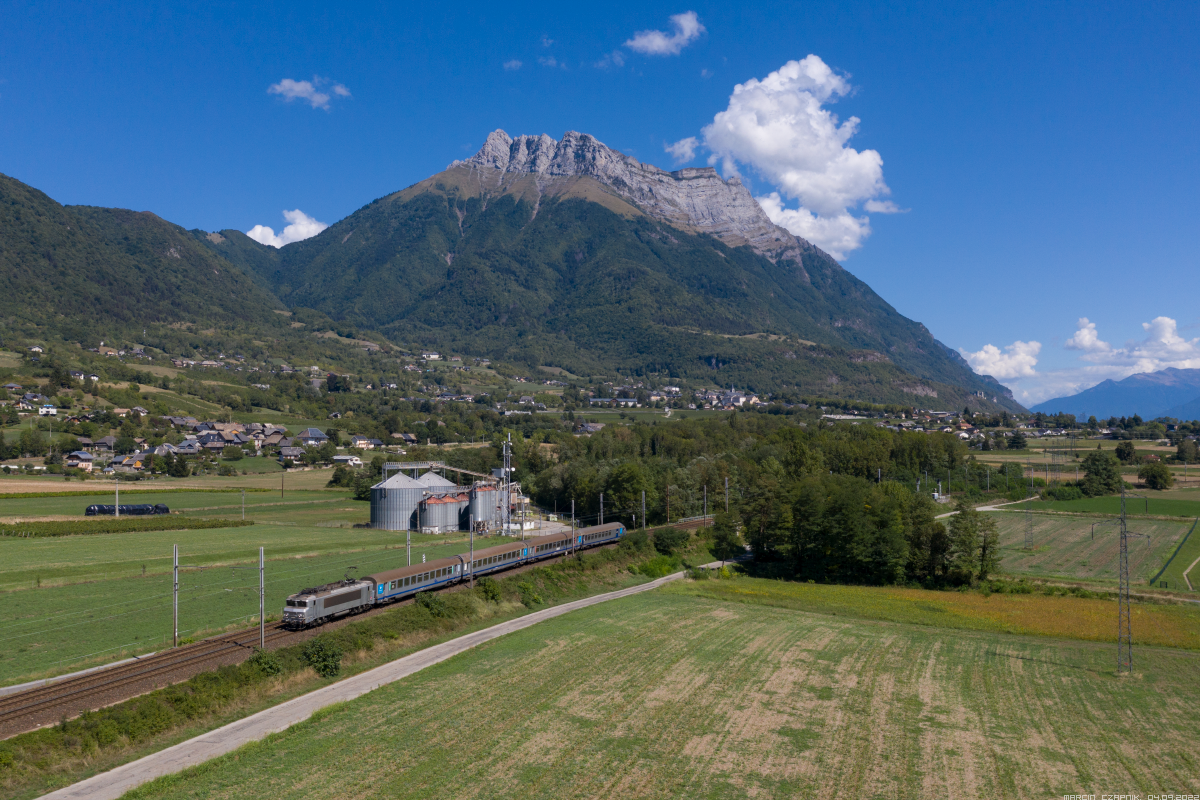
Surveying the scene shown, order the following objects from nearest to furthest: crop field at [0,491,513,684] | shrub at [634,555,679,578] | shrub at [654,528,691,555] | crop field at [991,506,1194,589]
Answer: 1. crop field at [0,491,513,684]
2. crop field at [991,506,1194,589]
3. shrub at [634,555,679,578]
4. shrub at [654,528,691,555]

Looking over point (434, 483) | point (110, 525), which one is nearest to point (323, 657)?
point (110, 525)

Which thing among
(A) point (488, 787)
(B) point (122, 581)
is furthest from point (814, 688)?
(B) point (122, 581)

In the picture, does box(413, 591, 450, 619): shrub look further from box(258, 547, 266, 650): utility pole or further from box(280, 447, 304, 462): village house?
box(280, 447, 304, 462): village house

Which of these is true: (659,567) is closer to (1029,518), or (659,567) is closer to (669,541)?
A: (669,541)

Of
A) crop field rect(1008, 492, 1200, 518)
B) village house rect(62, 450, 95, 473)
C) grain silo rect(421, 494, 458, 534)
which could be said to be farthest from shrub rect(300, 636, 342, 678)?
village house rect(62, 450, 95, 473)

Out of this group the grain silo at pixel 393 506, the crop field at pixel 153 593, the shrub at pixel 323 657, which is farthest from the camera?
the grain silo at pixel 393 506

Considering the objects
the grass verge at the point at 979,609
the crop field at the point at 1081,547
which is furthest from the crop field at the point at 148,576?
the crop field at the point at 1081,547

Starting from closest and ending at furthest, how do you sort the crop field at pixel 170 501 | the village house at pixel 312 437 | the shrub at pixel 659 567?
the shrub at pixel 659 567, the crop field at pixel 170 501, the village house at pixel 312 437

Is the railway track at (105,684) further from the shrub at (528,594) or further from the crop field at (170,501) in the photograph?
the crop field at (170,501)
